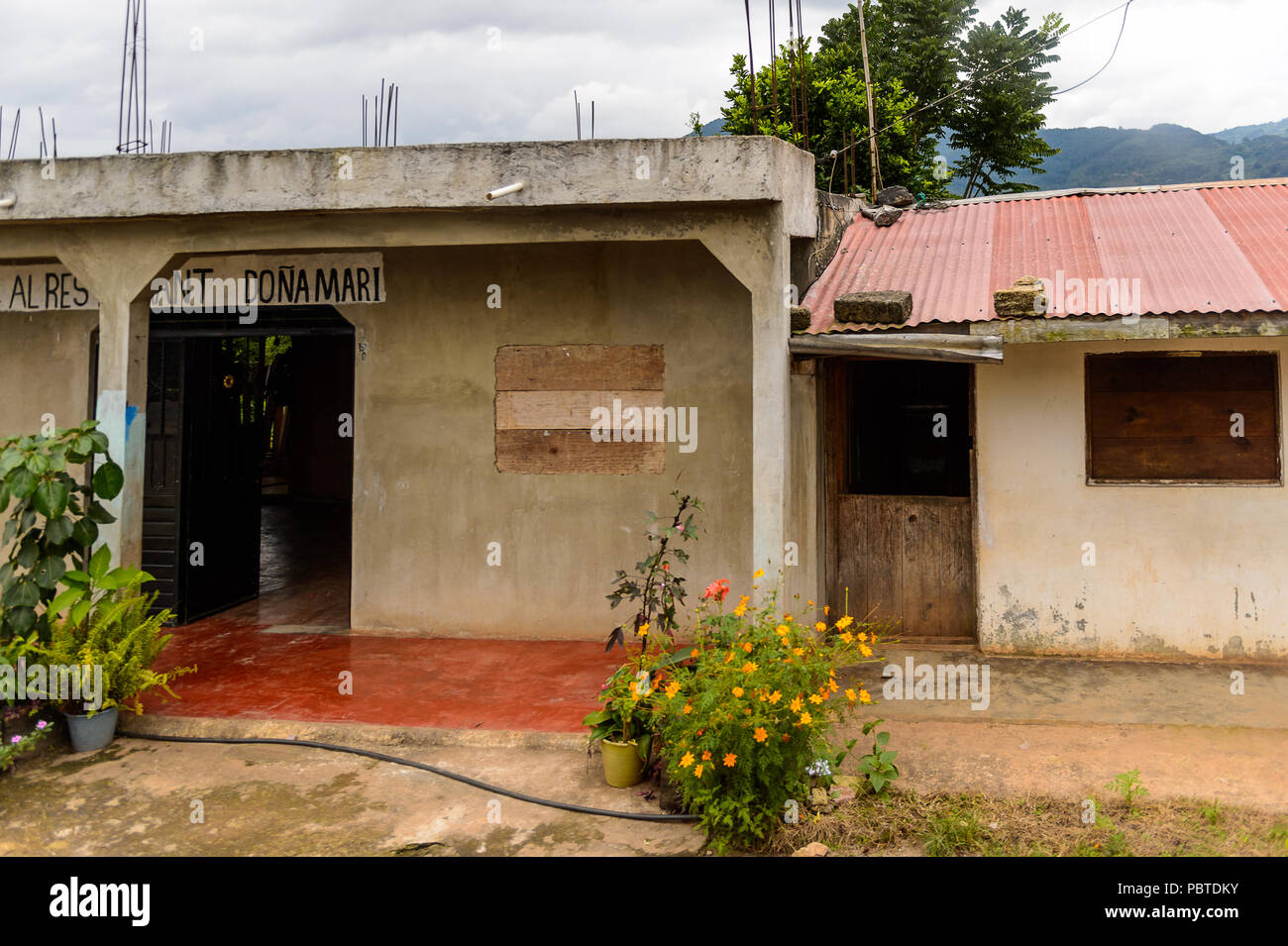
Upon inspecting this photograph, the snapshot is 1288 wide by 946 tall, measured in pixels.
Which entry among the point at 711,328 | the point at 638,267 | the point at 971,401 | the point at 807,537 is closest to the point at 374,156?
the point at 638,267

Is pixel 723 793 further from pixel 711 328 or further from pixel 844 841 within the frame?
pixel 711 328

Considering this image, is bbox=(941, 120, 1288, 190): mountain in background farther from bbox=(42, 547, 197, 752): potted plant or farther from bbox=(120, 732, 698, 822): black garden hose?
bbox=(42, 547, 197, 752): potted plant

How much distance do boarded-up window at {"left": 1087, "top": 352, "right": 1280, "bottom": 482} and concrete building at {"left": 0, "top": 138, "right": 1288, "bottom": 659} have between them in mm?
23

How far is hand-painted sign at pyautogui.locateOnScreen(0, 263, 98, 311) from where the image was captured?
8266mm

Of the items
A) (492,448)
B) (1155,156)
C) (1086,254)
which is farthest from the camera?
(1155,156)

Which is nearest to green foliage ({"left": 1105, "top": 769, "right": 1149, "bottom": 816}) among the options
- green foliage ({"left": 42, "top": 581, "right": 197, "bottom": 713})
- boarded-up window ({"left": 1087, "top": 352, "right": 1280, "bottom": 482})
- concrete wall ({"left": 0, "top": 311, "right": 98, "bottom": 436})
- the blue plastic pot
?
boarded-up window ({"left": 1087, "top": 352, "right": 1280, "bottom": 482})

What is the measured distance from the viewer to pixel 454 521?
7.90 metres

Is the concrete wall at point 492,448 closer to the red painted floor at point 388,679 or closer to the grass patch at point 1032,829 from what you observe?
the red painted floor at point 388,679

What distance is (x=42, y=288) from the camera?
27.2 feet

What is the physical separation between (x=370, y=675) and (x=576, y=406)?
8.93 ft

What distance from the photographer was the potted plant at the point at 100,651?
5.41 metres

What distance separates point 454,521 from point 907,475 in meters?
4.08

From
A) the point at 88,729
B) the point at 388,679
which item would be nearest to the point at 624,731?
the point at 388,679

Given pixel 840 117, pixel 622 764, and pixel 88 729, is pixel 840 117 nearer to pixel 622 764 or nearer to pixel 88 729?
pixel 622 764
